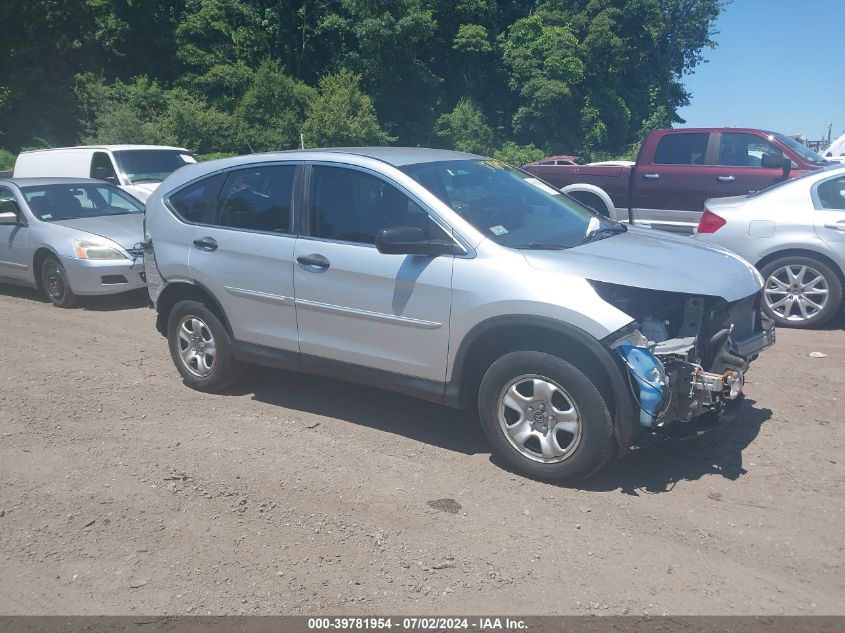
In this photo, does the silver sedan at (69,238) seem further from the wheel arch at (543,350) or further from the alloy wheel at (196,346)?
the wheel arch at (543,350)

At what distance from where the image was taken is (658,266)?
4.56 m

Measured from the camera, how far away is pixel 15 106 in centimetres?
3534

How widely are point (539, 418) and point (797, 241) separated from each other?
14.6ft

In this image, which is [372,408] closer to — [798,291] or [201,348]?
[201,348]

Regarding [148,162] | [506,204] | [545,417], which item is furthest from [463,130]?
[545,417]

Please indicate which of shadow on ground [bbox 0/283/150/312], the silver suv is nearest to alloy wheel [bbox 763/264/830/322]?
the silver suv

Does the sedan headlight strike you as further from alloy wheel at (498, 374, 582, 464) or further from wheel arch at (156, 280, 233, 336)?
alloy wheel at (498, 374, 582, 464)

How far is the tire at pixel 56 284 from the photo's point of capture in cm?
962

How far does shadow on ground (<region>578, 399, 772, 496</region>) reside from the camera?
455cm

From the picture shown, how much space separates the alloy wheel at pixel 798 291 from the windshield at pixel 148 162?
10156 millimetres

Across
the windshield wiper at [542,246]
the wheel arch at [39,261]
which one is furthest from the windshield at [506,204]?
the wheel arch at [39,261]

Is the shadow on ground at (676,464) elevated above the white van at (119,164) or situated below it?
below

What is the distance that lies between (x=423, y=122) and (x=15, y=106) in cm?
1871

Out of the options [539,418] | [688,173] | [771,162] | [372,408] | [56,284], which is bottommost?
[372,408]
